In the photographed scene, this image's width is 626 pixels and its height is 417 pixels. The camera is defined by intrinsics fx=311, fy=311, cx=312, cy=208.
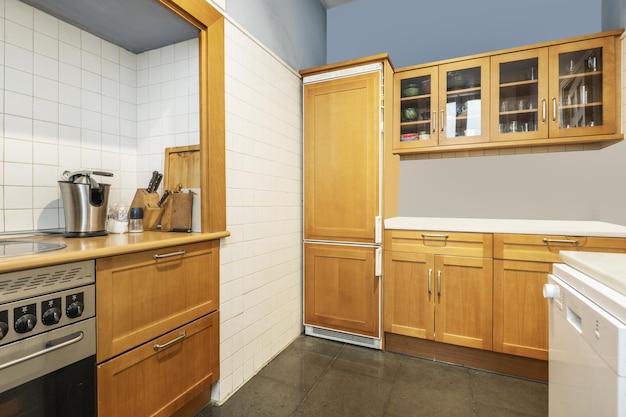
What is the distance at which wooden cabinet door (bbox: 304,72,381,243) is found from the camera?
2270 mm

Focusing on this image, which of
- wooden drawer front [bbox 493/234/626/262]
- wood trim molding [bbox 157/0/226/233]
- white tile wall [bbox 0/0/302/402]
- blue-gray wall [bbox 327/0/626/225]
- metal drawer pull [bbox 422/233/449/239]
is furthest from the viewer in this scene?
blue-gray wall [bbox 327/0/626/225]

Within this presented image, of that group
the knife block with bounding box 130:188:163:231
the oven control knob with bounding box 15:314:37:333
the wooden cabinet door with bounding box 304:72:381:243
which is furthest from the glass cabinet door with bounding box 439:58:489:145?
the oven control knob with bounding box 15:314:37:333

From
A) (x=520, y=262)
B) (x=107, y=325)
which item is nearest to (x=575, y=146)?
(x=520, y=262)

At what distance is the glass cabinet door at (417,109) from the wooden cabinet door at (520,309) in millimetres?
1088

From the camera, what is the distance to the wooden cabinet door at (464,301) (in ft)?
6.64

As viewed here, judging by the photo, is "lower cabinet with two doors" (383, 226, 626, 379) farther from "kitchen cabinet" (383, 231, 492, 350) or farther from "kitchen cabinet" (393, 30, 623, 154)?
"kitchen cabinet" (393, 30, 623, 154)

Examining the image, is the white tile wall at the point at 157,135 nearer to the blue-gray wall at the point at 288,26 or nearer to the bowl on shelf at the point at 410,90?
→ the blue-gray wall at the point at 288,26

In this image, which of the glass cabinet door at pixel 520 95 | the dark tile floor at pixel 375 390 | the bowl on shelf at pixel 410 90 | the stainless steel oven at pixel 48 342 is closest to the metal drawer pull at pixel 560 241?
the glass cabinet door at pixel 520 95

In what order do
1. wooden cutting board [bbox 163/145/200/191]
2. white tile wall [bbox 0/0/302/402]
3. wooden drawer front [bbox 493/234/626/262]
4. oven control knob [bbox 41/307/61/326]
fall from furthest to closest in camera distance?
wooden cutting board [bbox 163/145/200/191], wooden drawer front [bbox 493/234/626/262], white tile wall [bbox 0/0/302/402], oven control knob [bbox 41/307/61/326]

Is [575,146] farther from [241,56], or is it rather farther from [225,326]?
[225,326]

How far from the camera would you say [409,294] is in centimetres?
222

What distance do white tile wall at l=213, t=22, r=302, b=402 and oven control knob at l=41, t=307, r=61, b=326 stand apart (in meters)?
0.82

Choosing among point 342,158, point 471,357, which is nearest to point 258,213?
point 342,158

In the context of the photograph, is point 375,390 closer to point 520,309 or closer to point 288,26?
point 520,309
